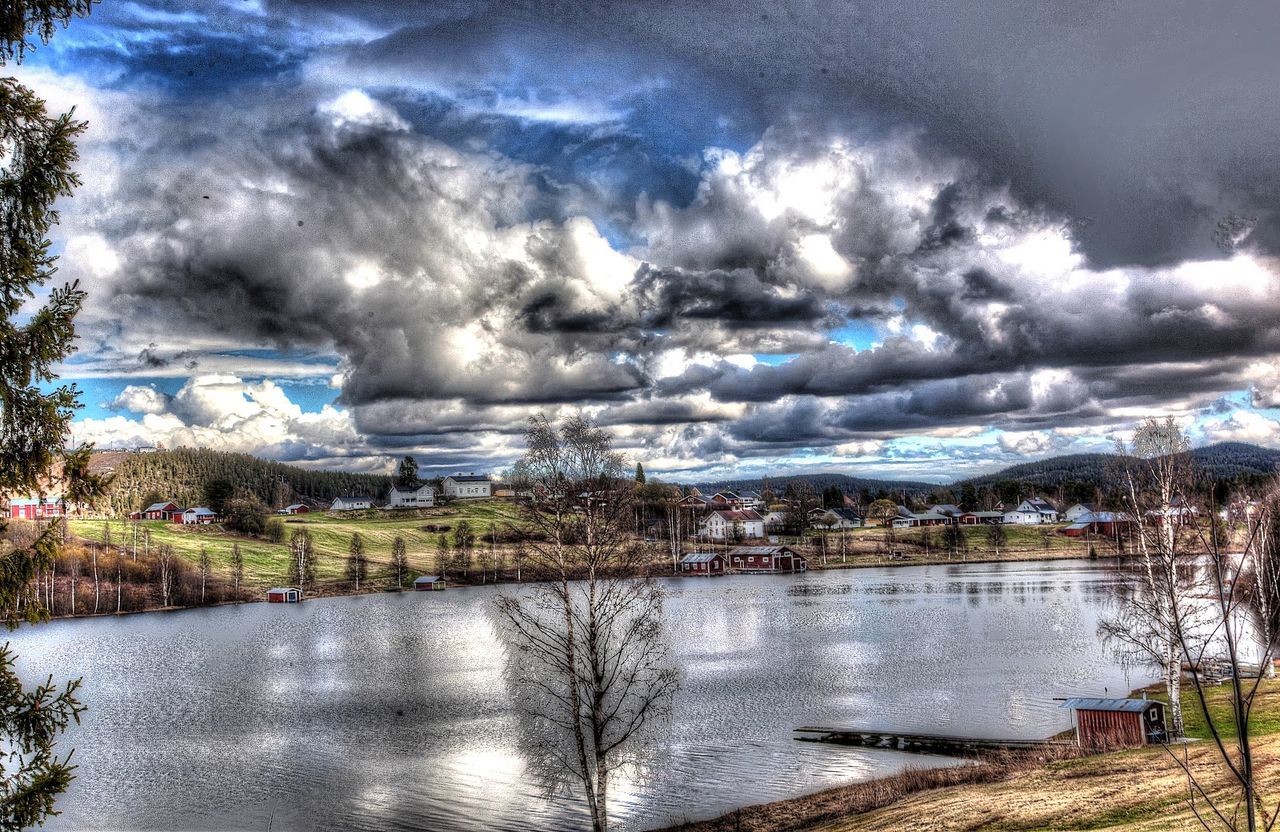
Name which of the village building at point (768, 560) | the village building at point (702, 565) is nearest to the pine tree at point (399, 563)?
the village building at point (702, 565)

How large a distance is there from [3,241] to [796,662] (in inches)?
1996

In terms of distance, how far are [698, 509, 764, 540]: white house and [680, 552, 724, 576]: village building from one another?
3010 centimetres

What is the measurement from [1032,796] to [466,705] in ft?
102

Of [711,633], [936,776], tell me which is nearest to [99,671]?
[711,633]

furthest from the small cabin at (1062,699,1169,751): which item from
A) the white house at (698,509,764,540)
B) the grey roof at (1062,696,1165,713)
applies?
the white house at (698,509,764,540)

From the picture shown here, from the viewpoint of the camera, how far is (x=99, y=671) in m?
63.4

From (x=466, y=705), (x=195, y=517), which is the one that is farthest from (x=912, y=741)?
(x=195, y=517)

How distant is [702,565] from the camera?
14700 cm

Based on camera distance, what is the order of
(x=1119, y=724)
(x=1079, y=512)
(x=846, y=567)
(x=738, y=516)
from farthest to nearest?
(x=1079, y=512) → (x=738, y=516) → (x=846, y=567) → (x=1119, y=724)

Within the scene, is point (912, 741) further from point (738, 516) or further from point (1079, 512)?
point (1079, 512)

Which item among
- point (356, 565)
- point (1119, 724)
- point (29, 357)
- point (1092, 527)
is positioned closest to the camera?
point (29, 357)

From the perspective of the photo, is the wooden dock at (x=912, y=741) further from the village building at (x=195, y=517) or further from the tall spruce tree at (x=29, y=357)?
the village building at (x=195, y=517)

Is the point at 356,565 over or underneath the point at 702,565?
over

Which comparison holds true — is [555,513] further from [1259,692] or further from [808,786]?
[1259,692]
